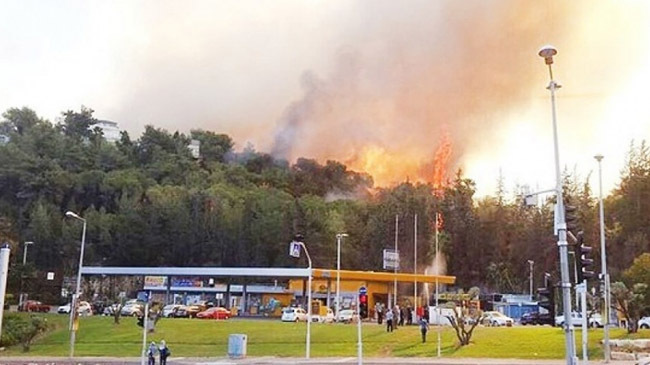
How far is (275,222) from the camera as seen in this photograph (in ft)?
312

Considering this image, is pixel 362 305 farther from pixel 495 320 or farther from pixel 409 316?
pixel 495 320

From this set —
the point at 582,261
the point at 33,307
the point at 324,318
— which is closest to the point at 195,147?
the point at 33,307

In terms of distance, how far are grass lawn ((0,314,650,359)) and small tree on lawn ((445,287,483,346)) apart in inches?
24.3

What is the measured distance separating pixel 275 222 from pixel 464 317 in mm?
55528

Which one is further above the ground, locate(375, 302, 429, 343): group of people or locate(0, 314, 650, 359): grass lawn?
locate(375, 302, 429, 343): group of people

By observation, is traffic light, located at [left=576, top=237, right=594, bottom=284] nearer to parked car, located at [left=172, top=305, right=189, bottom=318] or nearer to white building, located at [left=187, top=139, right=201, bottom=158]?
parked car, located at [left=172, top=305, right=189, bottom=318]

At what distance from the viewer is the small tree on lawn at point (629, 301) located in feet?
131

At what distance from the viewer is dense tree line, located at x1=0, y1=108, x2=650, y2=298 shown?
291ft

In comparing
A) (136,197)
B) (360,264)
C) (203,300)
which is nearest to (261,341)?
(203,300)

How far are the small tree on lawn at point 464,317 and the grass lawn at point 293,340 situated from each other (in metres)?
0.62

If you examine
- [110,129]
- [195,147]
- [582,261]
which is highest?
[110,129]

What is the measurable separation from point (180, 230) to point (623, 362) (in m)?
72.5

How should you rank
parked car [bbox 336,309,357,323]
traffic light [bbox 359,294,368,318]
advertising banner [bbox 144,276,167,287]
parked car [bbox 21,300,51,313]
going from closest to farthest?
traffic light [bbox 359,294,368,318], parked car [bbox 336,309,357,323], parked car [bbox 21,300,51,313], advertising banner [bbox 144,276,167,287]

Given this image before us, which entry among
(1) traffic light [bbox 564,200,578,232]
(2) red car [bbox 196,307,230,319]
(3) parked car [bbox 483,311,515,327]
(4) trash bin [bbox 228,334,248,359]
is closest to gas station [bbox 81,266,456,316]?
(2) red car [bbox 196,307,230,319]
